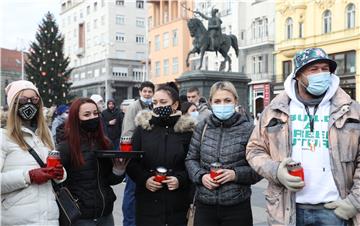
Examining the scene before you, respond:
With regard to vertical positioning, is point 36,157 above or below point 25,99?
below

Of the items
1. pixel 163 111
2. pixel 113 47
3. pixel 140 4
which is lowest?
pixel 163 111

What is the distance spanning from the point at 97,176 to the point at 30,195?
28.1 inches

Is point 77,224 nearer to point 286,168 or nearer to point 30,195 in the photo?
point 30,195

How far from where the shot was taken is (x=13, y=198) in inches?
140

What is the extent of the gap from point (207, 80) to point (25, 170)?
14529mm

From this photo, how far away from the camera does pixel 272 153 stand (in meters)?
3.55

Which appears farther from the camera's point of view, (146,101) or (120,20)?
(120,20)

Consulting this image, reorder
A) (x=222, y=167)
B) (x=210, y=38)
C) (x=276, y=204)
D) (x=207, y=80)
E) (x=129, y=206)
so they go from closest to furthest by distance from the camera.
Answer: (x=276, y=204) → (x=222, y=167) → (x=129, y=206) → (x=207, y=80) → (x=210, y=38)

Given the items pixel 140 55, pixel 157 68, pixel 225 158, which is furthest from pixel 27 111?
pixel 140 55

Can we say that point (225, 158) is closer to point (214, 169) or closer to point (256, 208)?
point (214, 169)

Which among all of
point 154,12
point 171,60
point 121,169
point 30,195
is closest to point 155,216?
point 121,169

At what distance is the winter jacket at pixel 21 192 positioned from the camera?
3.52 metres

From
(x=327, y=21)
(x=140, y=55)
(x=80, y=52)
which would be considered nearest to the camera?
(x=327, y=21)

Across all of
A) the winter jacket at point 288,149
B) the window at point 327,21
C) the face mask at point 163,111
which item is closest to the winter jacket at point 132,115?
the face mask at point 163,111
